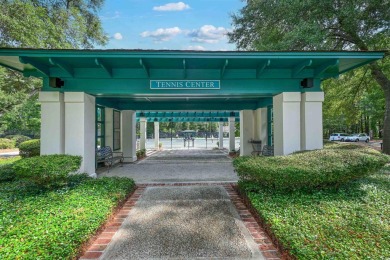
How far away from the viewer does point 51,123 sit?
21.6ft

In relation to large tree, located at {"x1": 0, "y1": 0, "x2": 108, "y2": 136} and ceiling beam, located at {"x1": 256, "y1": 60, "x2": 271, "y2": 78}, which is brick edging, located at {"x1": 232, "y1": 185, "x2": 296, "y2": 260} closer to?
ceiling beam, located at {"x1": 256, "y1": 60, "x2": 271, "y2": 78}

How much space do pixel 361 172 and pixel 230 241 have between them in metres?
3.10

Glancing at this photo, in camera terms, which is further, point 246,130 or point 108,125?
point 246,130

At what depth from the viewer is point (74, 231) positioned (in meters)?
3.20

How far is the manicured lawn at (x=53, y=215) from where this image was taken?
2875mm

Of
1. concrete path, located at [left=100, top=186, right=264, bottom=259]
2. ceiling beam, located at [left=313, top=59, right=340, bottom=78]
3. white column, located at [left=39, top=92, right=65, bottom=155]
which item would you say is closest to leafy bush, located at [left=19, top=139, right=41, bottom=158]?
white column, located at [left=39, top=92, right=65, bottom=155]

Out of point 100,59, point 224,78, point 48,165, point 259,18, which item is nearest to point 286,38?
point 259,18

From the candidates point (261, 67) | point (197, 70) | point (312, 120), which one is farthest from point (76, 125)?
point (312, 120)

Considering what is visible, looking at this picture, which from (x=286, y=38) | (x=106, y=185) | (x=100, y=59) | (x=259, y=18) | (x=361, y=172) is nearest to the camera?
(x=361, y=172)

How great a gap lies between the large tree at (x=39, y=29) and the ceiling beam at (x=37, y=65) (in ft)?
17.8

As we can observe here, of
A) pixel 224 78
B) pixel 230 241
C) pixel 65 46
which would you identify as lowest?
pixel 230 241

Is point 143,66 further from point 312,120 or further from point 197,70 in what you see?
point 312,120

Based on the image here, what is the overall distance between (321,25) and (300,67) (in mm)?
4746

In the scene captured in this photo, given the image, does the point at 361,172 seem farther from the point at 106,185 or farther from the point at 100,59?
the point at 100,59
